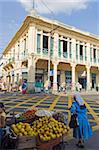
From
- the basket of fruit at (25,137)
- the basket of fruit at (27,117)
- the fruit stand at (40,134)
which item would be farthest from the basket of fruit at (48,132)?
the basket of fruit at (27,117)

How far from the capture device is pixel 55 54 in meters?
31.5

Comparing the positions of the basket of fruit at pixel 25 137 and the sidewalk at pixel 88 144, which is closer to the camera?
the basket of fruit at pixel 25 137

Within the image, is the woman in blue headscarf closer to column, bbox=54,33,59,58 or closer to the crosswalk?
the crosswalk

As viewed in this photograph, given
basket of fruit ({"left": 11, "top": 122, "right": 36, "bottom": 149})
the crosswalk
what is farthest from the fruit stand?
the crosswalk

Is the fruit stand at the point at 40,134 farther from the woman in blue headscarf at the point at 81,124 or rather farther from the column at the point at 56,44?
the column at the point at 56,44

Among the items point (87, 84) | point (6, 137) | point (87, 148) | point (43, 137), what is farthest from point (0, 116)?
point (87, 84)

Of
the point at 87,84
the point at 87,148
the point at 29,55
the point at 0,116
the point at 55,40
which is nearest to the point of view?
the point at 0,116

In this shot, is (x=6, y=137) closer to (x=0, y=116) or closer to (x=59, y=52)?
(x=0, y=116)

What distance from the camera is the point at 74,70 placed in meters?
34.2

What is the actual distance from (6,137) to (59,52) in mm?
28589

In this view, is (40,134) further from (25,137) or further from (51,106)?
(51,106)

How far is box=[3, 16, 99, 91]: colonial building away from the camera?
2892cm

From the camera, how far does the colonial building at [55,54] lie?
28.9 metres

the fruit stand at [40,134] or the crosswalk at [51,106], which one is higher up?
the fruit stand at [40,134]
